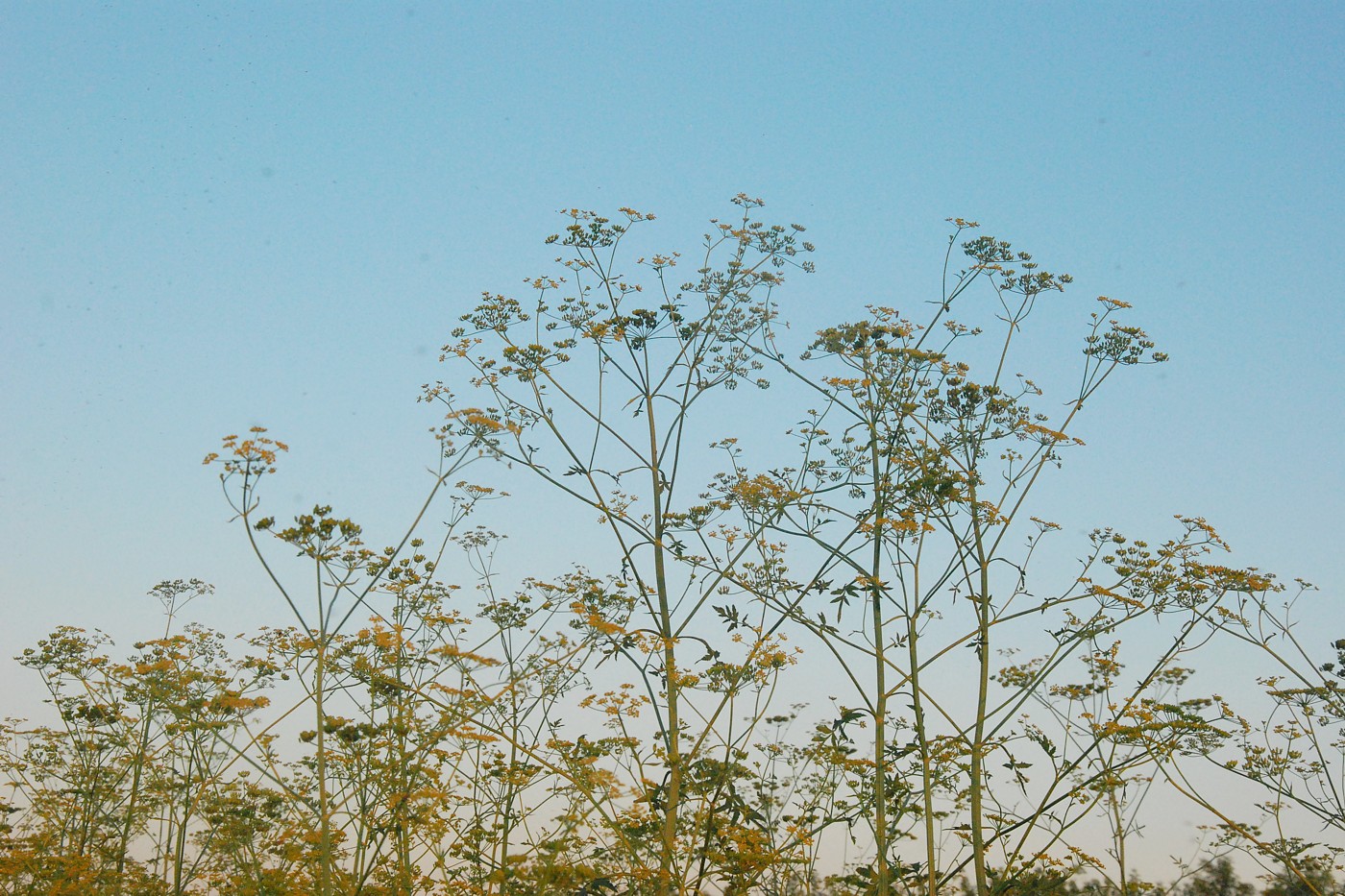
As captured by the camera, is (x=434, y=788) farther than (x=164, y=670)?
No

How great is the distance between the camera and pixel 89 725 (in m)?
11.9

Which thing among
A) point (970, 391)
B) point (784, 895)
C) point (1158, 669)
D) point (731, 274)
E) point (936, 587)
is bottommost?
point (784, 895)

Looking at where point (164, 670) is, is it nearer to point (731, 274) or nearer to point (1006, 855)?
point (731, 274)

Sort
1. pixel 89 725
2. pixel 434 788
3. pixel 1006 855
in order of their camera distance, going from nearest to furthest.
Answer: pixel 434 788, pixel 1006 855, pixel 89 725

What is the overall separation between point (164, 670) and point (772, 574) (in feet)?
19.1

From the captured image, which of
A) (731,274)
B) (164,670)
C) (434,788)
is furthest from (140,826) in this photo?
(731,274)

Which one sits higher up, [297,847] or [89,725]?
[89,725]

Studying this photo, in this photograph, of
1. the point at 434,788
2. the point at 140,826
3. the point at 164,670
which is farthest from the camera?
the point at 140,826

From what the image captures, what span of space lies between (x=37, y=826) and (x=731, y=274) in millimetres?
10944

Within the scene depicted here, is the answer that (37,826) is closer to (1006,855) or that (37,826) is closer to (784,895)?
(784,895)

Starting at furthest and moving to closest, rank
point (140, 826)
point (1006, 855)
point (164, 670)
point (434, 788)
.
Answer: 1. point (140, 826)
2. point (1006, 855)
3. point (164, 670)
4. point (434, 788)

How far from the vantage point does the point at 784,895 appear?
1131 centimetres

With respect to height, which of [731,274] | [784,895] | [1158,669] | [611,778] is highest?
[731,274]

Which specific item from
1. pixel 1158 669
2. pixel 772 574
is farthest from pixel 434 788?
pixel 1158 669
